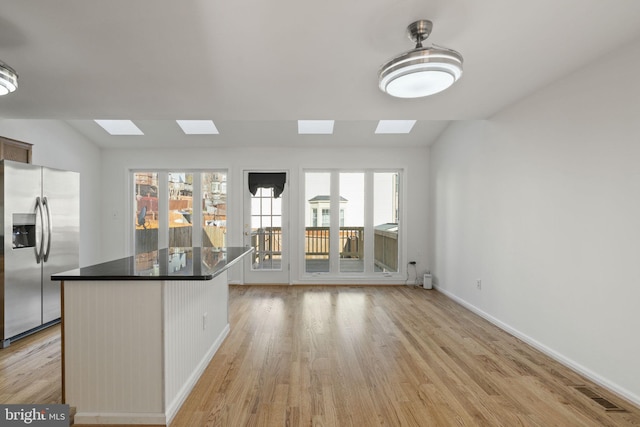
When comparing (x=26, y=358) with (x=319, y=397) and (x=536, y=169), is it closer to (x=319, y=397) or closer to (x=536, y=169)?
(x=319, y=397)

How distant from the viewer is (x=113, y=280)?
1.82m

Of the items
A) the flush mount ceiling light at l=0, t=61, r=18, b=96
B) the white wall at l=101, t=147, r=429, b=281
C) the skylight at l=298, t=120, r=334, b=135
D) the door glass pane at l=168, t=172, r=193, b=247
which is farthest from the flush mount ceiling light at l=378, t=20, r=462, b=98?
the door glass pane at l=168, t=172, r=193, b=247

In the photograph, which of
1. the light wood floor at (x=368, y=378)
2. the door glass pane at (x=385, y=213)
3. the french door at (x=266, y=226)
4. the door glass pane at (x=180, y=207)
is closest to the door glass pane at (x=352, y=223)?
the door glass pane at (x=385, y=213)

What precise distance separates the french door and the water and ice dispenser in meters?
2.71

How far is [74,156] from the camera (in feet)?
15.3

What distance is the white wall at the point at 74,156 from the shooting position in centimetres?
384

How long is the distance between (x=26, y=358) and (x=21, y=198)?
4.93 ft

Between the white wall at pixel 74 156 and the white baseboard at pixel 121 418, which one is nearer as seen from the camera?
the white baseboard at pixel 121 418

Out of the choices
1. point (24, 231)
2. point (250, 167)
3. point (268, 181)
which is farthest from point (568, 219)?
point (24, 231)

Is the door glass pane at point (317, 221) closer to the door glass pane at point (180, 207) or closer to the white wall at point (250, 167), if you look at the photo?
the white wall at point (250, 167)

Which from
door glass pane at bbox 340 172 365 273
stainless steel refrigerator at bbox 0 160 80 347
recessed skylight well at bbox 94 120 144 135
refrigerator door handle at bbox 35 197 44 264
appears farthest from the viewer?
door glass pane at bbox 340 172 365 273

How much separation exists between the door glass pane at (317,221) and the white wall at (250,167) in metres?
0.20

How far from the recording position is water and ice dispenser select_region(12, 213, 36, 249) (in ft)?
10.2

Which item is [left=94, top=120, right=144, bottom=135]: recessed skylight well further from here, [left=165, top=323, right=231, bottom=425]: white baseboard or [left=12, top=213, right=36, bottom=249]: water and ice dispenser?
[left=165, top=323, right=231, bottom=425]: white baseboard
